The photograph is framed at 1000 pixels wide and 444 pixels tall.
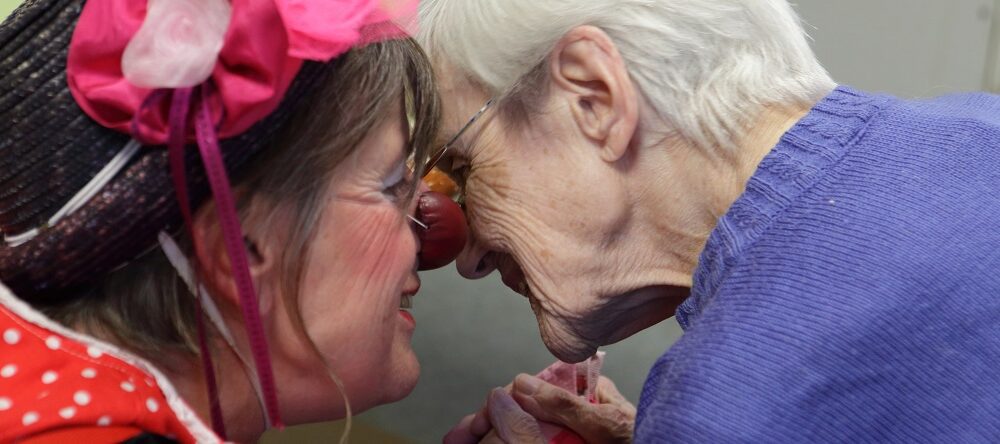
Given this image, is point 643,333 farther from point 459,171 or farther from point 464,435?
point 459,171

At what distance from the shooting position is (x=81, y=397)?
2.75 feet

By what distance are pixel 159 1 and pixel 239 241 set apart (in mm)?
200

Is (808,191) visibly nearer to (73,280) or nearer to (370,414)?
(73,280)

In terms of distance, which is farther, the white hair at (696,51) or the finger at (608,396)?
the finger at (608,396)

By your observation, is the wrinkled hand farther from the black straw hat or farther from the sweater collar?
the black straw hat

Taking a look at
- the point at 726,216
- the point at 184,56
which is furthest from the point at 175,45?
the point at 726,216

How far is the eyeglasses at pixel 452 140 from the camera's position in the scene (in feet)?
3.90

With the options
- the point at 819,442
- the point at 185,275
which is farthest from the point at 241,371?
the point at 819,442

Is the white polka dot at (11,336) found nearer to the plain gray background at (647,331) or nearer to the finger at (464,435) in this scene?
the finger at (464,435)

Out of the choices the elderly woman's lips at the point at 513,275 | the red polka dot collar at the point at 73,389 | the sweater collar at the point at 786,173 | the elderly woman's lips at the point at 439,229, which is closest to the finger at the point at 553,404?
the elderly woman's lips at the point at 513,275

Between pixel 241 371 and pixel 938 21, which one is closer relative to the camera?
pixel 241 371

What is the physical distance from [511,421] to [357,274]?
0.40m

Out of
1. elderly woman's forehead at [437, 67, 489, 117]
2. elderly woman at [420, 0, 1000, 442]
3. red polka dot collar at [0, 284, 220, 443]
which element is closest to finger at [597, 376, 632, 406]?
elderly woman at [420, 0, 1000, 442]

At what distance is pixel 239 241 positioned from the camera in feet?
2.86
